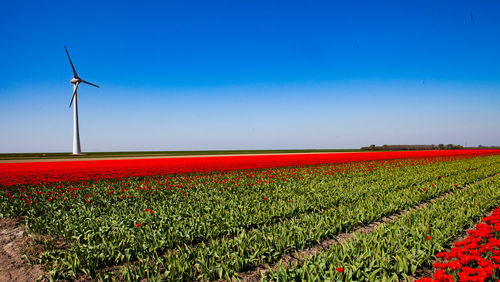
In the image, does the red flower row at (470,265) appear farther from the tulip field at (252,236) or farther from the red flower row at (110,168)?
the red flower row at (110,168)

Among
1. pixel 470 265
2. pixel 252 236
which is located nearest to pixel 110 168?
pixel 252 236

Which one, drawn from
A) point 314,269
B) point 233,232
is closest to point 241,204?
point 233,232

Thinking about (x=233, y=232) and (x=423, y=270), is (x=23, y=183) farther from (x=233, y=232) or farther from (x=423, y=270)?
(x=423, y=270)

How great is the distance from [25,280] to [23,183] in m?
12.8

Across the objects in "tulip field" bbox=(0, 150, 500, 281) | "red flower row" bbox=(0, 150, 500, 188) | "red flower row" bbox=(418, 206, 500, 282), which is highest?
"red flower row" bbox=(0, 150, 500, 188)

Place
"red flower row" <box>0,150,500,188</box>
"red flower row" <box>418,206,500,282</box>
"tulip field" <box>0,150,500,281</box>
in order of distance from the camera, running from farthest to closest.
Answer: "red flower row" <box>0,150,500,188</box>
"tulip field" <box>0,150,500,281</box>
"red flower row" <box>418,206,500,282</box>

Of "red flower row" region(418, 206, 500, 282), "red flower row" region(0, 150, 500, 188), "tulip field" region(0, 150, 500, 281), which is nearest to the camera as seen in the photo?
"red flower row" region(418, 206, 500, 282)

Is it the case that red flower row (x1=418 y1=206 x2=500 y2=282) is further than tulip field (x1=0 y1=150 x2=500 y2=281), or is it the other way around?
tulip field (x1=0 y1=150 x2=500 y2=281)

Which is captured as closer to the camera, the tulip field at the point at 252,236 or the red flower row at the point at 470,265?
the red flower row at the point at 470,265

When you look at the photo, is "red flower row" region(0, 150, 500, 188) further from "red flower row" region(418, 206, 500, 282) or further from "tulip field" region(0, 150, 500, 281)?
"red flower row" region(418, 206, 500, 282)

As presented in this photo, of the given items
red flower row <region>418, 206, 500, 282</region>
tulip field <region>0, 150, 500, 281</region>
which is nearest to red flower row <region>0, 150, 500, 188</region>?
tulip field <region>0, 150, 500, 281</region>

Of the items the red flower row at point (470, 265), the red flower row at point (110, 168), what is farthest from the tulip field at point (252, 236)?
the red flower row at point (110, 168)

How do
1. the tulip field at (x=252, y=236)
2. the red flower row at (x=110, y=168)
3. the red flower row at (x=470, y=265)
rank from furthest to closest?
the red flower row at (x=110, y=168) < the tulip field at (x=252, y=236) < the red flower row at (x=470, y=265)

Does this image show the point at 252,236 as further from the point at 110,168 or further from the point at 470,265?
the point at 110,168
